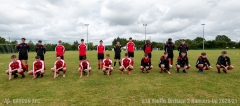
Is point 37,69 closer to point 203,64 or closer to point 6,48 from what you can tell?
point 203,64

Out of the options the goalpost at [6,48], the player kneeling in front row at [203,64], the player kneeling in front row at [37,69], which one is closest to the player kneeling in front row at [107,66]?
the player kneeling in front row at [37,69]

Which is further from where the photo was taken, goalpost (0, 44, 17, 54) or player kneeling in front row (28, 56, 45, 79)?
goalpost (0, 44, 17, 54)

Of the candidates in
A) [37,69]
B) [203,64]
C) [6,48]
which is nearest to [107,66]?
[37,69]

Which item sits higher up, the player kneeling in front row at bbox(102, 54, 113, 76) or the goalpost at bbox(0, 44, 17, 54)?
the goalpost at bbox(0, 44, 17, 54)

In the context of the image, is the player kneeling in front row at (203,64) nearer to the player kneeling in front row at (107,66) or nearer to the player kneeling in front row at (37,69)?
the player kneeling in front row at (107,66)

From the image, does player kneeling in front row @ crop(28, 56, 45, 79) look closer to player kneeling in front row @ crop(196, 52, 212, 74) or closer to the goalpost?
player kneeling in front row @ crop(196, 52, 212, 74)

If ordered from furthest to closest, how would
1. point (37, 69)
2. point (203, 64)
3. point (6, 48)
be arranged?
point (6, 48)
point (203, 64)
point (37, 69)

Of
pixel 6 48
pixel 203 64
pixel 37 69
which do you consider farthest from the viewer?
pixel 6 48

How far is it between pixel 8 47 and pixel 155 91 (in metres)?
40.9

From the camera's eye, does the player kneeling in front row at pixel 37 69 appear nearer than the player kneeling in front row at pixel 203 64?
Yes

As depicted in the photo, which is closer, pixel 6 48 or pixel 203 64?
pixel 203 64

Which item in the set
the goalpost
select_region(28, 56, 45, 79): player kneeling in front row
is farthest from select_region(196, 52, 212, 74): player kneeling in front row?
the goalpost

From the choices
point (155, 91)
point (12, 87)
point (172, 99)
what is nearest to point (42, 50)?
point (12, 87)

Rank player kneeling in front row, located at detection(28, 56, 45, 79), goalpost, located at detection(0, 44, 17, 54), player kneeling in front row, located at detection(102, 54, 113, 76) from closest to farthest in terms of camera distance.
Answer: player kneeling in front row, located at detection(28, 56, 45, 79) → player kneeling in front row, located at detection(102, 54, 113, 76) → goalpost, located at detection(0, 44, 17, 54)
